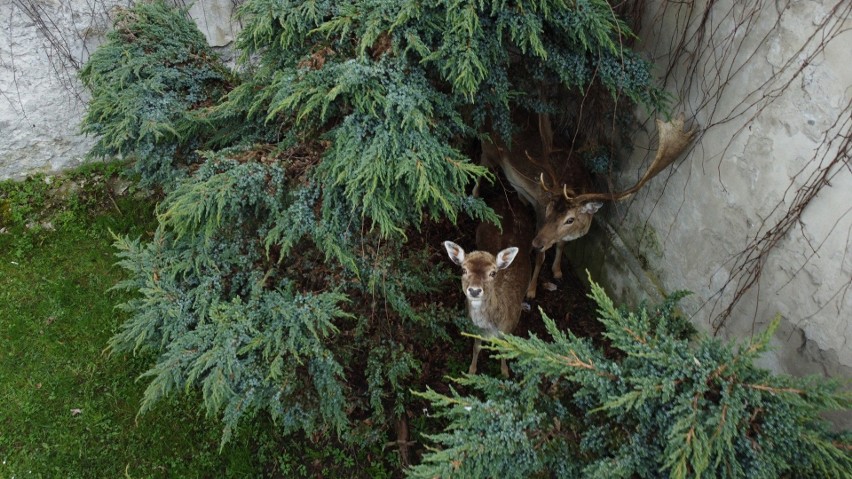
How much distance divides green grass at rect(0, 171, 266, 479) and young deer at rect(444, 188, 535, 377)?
6.39 ft

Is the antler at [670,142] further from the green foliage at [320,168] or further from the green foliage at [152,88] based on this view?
the green foliage at [152,88]

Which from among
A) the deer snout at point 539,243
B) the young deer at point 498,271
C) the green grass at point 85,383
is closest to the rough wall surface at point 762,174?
the deer snout at point 539,243

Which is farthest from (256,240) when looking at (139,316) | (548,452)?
(548,452)

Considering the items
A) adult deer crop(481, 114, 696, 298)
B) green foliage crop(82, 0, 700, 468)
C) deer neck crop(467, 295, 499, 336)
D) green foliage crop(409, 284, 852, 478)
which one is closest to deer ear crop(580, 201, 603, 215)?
adult deer crop(481, 114, 696, 298)

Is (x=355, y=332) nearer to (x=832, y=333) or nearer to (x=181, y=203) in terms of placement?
(x=181, y=203)

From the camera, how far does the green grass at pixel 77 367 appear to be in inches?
162

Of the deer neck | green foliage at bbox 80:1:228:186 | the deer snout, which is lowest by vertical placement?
the deer neck

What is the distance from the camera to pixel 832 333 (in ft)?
9.34

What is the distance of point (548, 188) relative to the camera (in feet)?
14.5

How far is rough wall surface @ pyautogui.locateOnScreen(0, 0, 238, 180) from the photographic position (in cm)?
509

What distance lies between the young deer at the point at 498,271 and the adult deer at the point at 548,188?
15 centimetres

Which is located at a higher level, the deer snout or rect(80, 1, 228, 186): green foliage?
rect(80, 1, 228, 186): green foliage

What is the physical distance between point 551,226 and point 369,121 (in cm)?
190

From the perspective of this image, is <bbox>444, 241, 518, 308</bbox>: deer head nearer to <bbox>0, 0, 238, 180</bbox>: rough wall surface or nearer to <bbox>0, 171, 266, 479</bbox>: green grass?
<bbox>0, 171, 266, 479</bbox>: green grass
